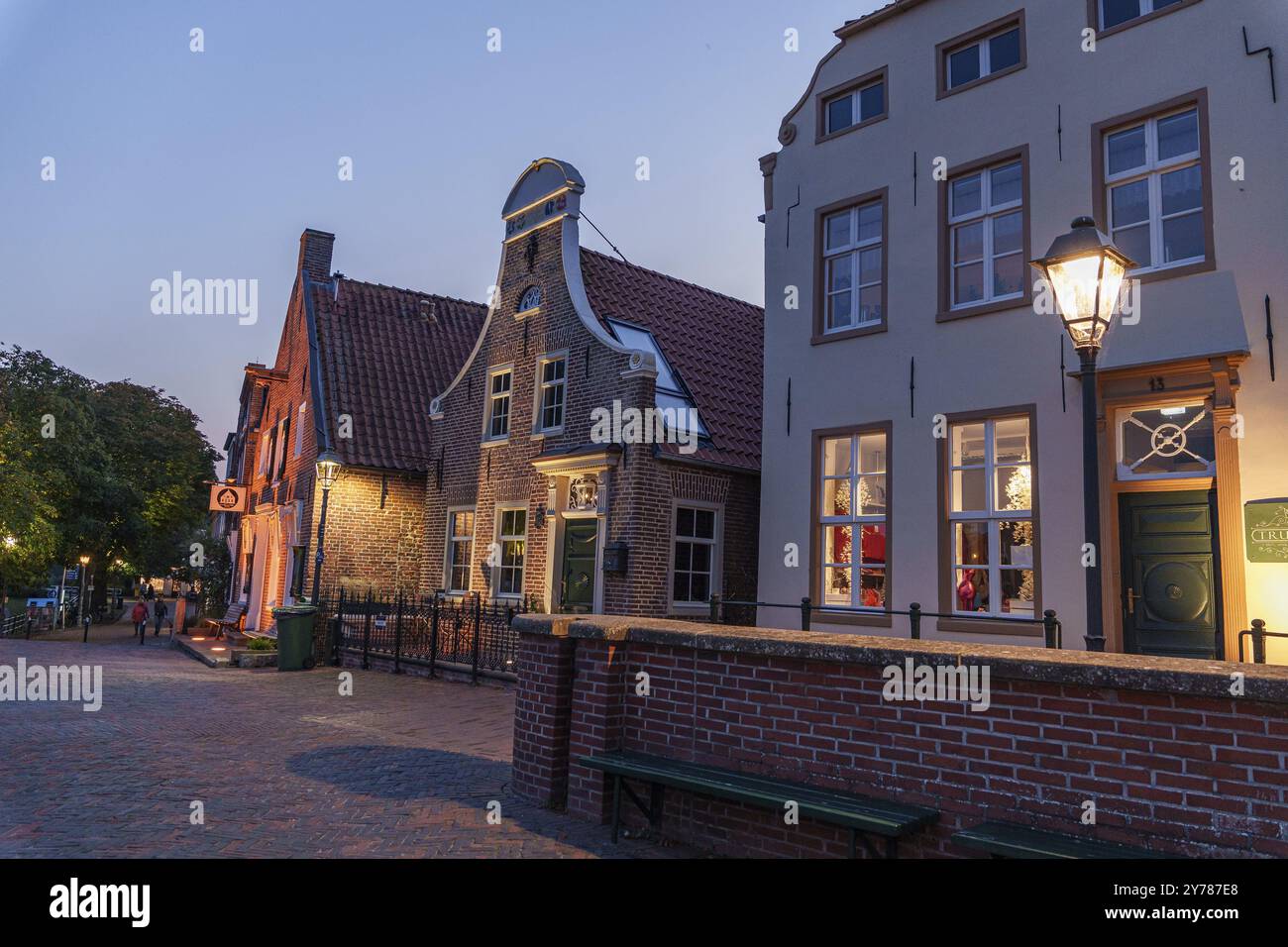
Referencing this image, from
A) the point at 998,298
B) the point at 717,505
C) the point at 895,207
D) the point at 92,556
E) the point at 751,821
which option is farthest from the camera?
the point at 92,556

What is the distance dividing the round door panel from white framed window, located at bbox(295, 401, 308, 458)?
62.8 feet

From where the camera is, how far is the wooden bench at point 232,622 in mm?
24773

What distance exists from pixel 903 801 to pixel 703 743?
1447 millimetres

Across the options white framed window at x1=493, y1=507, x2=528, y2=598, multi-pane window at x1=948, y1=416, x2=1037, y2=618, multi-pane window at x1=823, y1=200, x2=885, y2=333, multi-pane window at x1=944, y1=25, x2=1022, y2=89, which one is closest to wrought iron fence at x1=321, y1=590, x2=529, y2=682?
white framed window at x1=493, y1=507, x2=528, y2=598

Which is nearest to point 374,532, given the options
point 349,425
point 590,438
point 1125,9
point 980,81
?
point 349,425

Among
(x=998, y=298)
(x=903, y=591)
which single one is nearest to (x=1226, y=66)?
(x=998, y=298)

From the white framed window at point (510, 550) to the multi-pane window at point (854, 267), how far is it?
24.0ft

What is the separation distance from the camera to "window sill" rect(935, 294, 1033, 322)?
33.9 ft

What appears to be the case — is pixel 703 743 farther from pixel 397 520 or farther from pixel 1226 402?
pixel 397 520

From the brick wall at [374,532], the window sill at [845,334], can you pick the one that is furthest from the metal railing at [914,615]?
the brick wall at [374,532]

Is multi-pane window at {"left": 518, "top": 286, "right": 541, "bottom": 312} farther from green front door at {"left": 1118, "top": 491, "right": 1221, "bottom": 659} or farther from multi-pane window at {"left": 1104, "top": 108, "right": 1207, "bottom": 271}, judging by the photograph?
green front door at {"left": 1118, "top": 491, "right": 1221, "bottom": 659}

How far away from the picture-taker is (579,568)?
1530cm

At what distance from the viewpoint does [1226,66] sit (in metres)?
9.05

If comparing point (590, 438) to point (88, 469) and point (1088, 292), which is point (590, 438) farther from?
point (88, 469)
